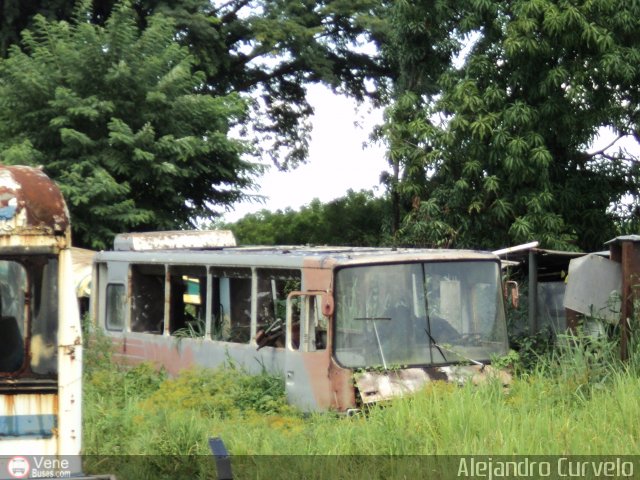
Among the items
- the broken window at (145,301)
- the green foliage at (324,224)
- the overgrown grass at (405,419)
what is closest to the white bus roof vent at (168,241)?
the broken window at (145,301)

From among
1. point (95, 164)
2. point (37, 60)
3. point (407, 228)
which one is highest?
point (37, 60)

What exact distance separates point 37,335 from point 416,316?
15.5 ft

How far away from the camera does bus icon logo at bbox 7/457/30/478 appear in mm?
7188

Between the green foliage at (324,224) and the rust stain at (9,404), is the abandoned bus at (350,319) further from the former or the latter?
the green foliage at (324,224)

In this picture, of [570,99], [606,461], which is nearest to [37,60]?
[570,99]

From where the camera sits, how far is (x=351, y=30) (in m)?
27.2

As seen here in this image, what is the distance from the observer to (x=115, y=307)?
15.1 m

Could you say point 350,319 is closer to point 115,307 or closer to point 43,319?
point 43,319

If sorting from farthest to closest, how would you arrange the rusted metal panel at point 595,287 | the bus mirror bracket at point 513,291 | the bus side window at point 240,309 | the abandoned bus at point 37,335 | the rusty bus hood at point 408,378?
the bus side window at point 240,309
the bus mirror bracket at point 513,291
the rusted metal panel at point 595,287
the rusty bus hood at point 408,378
the abandoned bus at point 37,335

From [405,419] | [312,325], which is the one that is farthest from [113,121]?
[405,419]

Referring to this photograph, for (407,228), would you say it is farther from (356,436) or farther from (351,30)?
(356,436)

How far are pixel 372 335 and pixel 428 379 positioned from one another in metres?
0.67

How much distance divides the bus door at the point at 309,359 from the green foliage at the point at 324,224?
1247cm

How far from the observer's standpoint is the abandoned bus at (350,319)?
1098 centimetres
